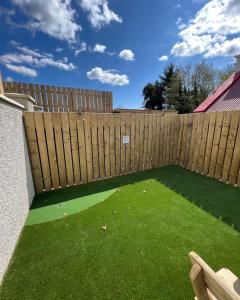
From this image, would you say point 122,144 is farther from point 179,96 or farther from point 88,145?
point 179,96

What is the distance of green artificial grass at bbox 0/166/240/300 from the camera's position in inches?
62.7

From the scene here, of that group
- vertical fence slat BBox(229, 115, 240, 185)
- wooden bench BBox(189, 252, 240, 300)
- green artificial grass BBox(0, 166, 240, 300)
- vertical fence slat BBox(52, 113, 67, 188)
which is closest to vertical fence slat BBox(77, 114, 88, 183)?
vertical fence slat BBox(52, 113, 67, 188)

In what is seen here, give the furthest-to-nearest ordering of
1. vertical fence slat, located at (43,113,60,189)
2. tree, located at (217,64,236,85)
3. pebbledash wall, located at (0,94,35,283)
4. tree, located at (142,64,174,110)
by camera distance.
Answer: tree, located at (142,64,174,110)
tree, located at (217,64,236,85)
vertical fence slat, located at (43,113,60,189)
pebbledash wall, located at (0,94,35,283)

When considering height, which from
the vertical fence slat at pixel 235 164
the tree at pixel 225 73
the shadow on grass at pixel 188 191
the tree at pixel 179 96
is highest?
the tree at pixel 225 73

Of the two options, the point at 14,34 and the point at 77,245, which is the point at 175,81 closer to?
the point at 14,34

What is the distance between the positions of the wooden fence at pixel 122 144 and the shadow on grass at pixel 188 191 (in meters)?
0.28

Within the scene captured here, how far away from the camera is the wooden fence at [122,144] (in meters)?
3.56

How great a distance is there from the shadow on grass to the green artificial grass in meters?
0.02

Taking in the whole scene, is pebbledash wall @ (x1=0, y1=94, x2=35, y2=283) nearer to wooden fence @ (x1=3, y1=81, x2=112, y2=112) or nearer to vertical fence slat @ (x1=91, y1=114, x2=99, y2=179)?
vertical fence slat @ (x1=91, y1=114, x2=99, y2=179)

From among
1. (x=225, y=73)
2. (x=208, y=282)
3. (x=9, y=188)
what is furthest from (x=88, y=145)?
(x=225, y=73)

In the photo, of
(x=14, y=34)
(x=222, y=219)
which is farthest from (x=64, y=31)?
(x=222, y=219)

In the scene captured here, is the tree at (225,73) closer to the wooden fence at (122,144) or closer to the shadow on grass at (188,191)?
the wooden fence at (122,144)

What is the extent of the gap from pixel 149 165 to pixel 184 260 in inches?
137

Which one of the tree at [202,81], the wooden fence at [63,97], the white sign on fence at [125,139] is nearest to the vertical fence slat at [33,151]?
the white sign on fence at [125,139]
